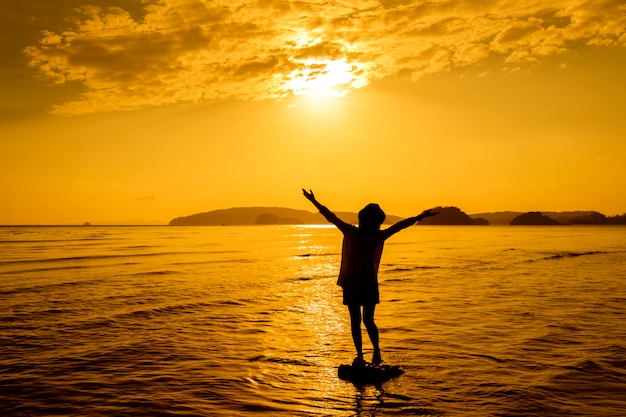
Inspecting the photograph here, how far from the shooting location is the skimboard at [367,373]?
7.97 m

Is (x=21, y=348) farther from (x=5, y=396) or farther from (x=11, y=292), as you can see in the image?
(x=11, y=292)

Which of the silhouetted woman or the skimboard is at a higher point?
the silhouetted woman

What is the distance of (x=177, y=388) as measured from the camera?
7.78 metres

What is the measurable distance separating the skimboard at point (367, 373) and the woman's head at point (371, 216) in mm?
2404

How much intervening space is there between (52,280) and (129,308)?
938 cm

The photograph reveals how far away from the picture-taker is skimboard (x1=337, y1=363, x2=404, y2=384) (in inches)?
314

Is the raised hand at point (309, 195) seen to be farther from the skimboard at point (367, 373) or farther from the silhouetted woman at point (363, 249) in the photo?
the skimboard at point (367, 373)

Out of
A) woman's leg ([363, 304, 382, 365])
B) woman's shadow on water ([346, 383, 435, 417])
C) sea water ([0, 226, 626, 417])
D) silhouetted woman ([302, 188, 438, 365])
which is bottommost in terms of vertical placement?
sea water ([0, 226, 626, 417])

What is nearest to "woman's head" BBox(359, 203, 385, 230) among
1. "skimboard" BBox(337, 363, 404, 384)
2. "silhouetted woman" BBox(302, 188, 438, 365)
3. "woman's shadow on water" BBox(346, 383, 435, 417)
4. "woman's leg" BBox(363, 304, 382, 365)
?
"silhouetted woman" BBox(302, 188, 438, 365)

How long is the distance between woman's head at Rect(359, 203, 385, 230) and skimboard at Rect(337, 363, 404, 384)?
7.89 feet

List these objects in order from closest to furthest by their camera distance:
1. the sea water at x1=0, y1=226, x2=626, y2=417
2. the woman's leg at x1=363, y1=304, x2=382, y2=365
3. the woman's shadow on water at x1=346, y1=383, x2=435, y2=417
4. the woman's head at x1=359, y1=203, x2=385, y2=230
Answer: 1. the woman's shadow on water at x1=346, y1=383, x2=435, y2=417
2. the sea water at x1=0, y1=226, x2=626, y2=417
3. the woman's head at x1=359, y1=203, x2=385, y2=230
4. the woman's leg at x1=363, y1=304, x2=382, y2=365

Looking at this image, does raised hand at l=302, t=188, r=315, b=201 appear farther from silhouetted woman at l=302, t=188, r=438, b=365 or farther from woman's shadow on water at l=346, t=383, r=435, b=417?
woman's shadow on water at l=346, t=383, r=435, b=417

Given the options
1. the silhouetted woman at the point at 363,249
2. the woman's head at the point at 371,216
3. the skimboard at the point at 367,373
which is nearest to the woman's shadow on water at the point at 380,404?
the skimboard at the point at 367,373

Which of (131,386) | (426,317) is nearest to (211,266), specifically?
(426,317)
